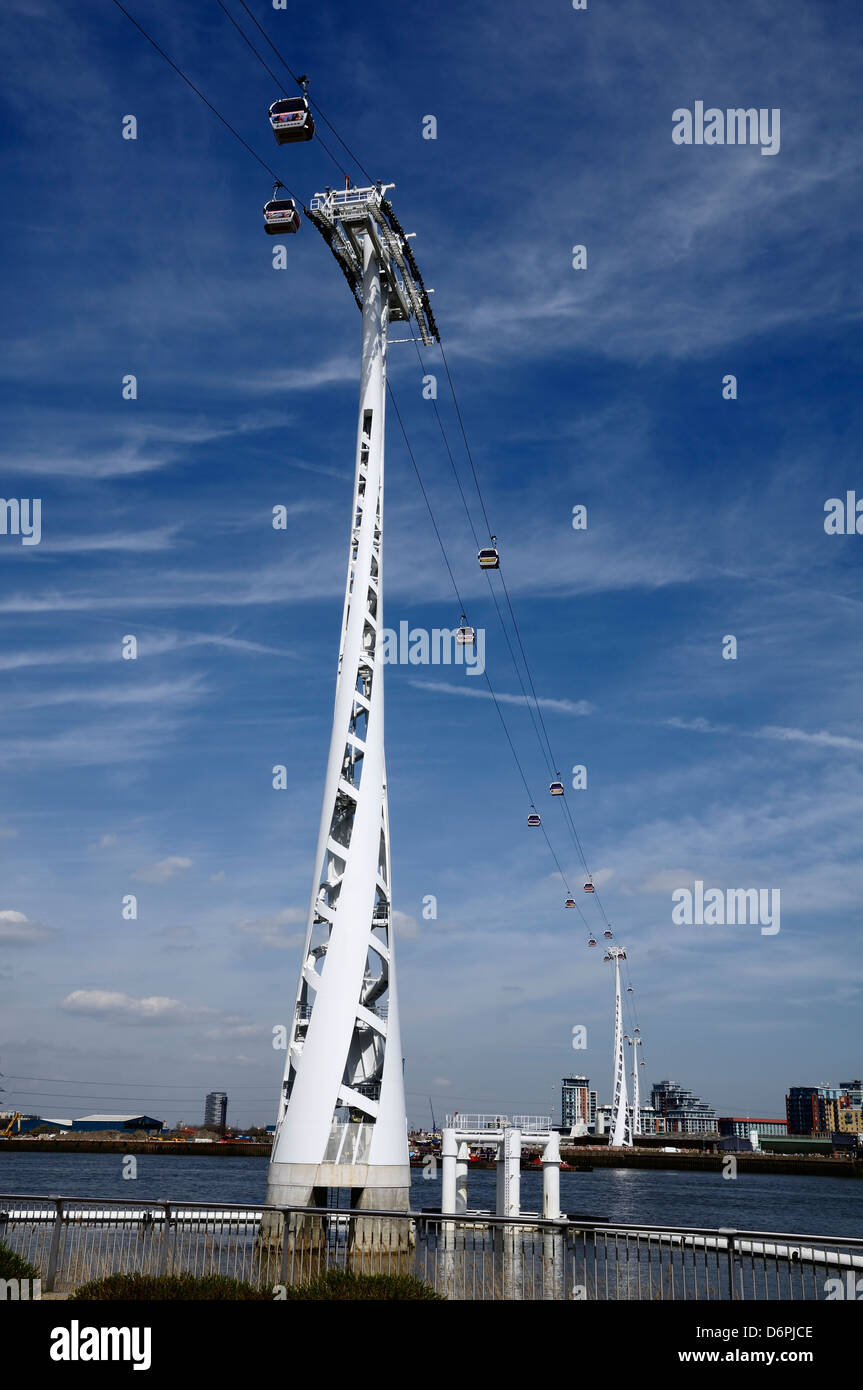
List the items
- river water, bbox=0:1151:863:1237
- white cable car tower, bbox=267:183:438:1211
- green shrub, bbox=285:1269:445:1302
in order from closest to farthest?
green shrub, bbox=285:1269:445:1302 → white cable car tower, bbox=267:183:438:1211 → river water, bbox=0:1151:863:1237

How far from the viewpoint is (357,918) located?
35.0 m

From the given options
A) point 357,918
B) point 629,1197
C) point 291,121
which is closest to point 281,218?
point 291,121

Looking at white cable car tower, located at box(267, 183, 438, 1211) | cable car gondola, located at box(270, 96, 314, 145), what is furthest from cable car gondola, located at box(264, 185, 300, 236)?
white cable car tower, located at box(267, 183, 438, 1211)

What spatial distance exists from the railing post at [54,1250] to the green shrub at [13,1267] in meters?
0.45

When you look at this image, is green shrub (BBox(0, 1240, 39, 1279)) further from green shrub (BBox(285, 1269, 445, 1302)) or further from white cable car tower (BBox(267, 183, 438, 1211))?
white cable car tower (BBox(267, 183, 438, 1211))

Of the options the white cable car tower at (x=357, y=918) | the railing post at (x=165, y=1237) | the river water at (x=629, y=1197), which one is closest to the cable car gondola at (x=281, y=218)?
the white cable car tower at (x=357, y=918)

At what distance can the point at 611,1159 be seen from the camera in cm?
19738

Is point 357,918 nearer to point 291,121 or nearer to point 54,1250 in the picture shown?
point 54,1250

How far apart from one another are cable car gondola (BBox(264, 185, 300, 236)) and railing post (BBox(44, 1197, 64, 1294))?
76.6ft

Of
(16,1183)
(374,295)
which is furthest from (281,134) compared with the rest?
(16,1183)

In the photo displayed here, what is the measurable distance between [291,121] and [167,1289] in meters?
23.7

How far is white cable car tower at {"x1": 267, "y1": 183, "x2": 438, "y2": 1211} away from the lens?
33.1 metres
